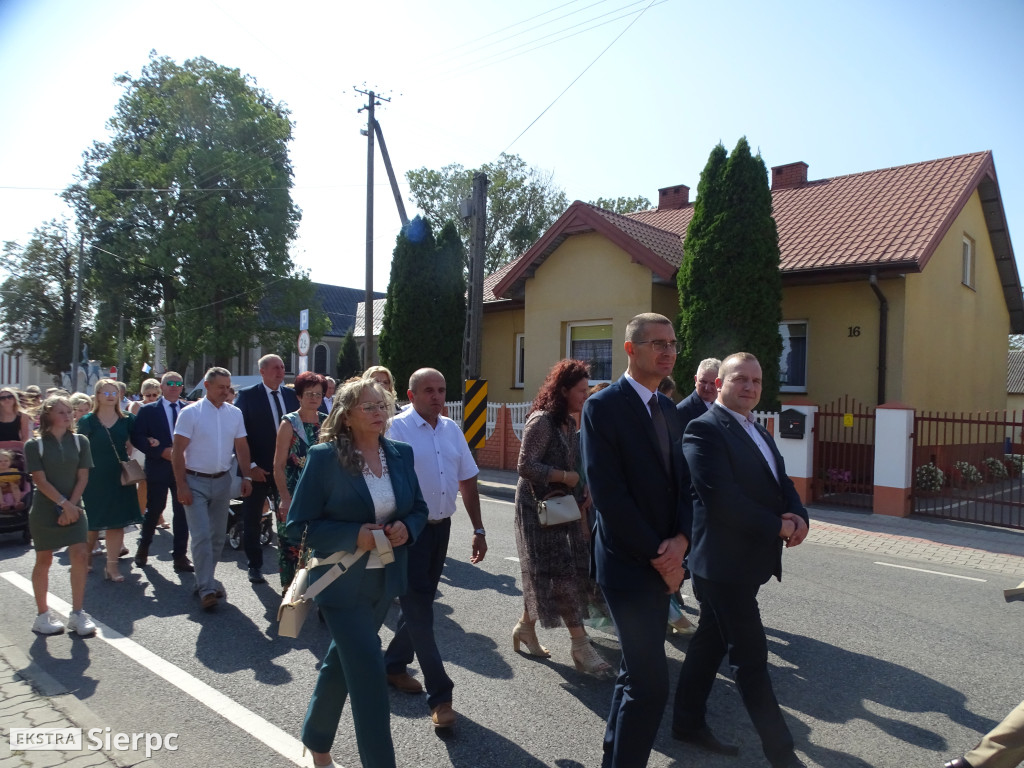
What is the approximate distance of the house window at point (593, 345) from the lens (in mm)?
18094

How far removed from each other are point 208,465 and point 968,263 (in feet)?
60.2

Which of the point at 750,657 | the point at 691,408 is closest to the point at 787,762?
the point at 750,657

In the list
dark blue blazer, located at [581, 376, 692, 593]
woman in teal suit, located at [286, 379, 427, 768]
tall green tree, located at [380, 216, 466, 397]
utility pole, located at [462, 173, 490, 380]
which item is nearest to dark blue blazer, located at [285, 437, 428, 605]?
woman in teal suit, located at [286, 379, 427, 768]

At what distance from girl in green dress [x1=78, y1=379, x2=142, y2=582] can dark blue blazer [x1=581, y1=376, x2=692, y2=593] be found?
5.31 meters

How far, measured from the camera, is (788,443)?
40.0 ft

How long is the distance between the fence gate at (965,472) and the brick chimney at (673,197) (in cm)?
1056

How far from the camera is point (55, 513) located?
17.0 feet

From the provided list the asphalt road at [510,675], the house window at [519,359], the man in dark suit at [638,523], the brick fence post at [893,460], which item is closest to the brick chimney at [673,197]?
the house window at [519,359]

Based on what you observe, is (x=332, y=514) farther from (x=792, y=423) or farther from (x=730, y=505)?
(x=792, y=423)

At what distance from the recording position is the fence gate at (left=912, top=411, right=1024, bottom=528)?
11320mm

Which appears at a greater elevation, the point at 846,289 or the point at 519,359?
the point at 846,289

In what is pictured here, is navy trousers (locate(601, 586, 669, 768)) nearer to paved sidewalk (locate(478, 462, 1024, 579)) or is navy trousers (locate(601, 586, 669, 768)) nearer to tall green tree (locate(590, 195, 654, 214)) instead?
paved sidewalk (locate(478, 462, 1024, 579))

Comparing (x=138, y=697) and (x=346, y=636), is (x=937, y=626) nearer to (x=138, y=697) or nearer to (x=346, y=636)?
(x=346, y=636)

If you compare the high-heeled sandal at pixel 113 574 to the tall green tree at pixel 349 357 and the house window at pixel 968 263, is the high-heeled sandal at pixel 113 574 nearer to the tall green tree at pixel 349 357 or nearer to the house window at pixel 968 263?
the house window at pixel 968 263
